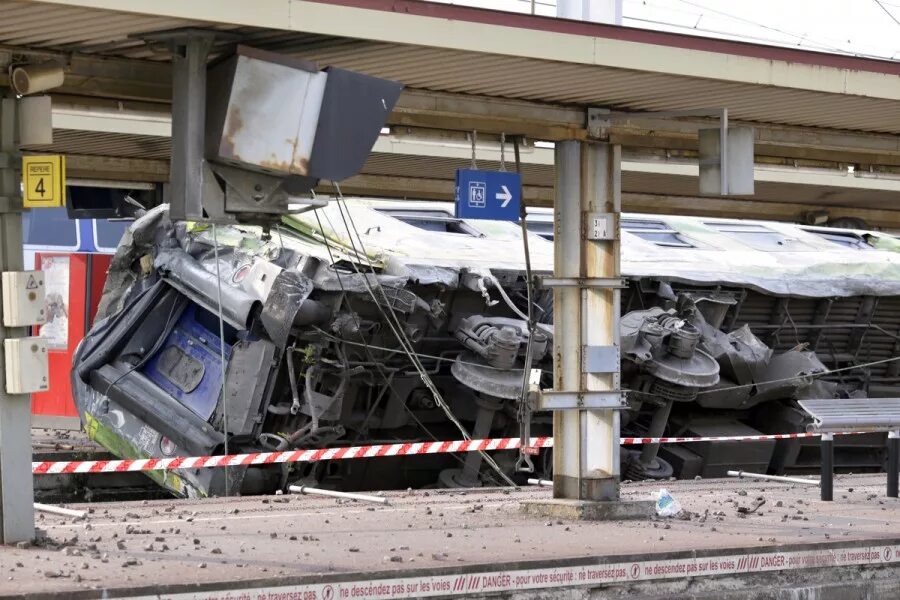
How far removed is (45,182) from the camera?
26.1 ft

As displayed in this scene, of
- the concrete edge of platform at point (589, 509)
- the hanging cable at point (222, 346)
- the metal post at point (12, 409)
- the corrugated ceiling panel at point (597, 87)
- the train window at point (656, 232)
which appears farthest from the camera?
the train window at point (656, 232)

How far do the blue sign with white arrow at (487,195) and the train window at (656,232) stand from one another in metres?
6.77

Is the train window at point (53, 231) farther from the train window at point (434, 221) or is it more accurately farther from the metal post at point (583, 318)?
the metal post at point (583, 318)

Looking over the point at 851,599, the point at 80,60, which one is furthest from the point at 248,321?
the point at 851,599

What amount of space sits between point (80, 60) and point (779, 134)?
19.3 feet

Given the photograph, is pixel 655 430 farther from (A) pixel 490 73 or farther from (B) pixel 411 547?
(B) pixel 411 547

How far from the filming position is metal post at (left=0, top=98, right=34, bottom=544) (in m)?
8.10

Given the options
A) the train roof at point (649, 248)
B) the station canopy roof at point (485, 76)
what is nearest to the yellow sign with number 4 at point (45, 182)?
the station canopy roof at point (485, 76)

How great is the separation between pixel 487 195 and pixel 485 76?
1.11 meters

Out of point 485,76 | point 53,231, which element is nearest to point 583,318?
point 485,76

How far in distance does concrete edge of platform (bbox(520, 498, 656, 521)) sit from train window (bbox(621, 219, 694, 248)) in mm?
6645

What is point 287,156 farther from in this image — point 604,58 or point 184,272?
point 184,272

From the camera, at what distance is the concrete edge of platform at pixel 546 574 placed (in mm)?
6699

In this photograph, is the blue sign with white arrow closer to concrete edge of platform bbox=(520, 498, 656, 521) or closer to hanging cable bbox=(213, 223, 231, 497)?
concrete edge of platform bbox=(520, 498, 656, 521)
